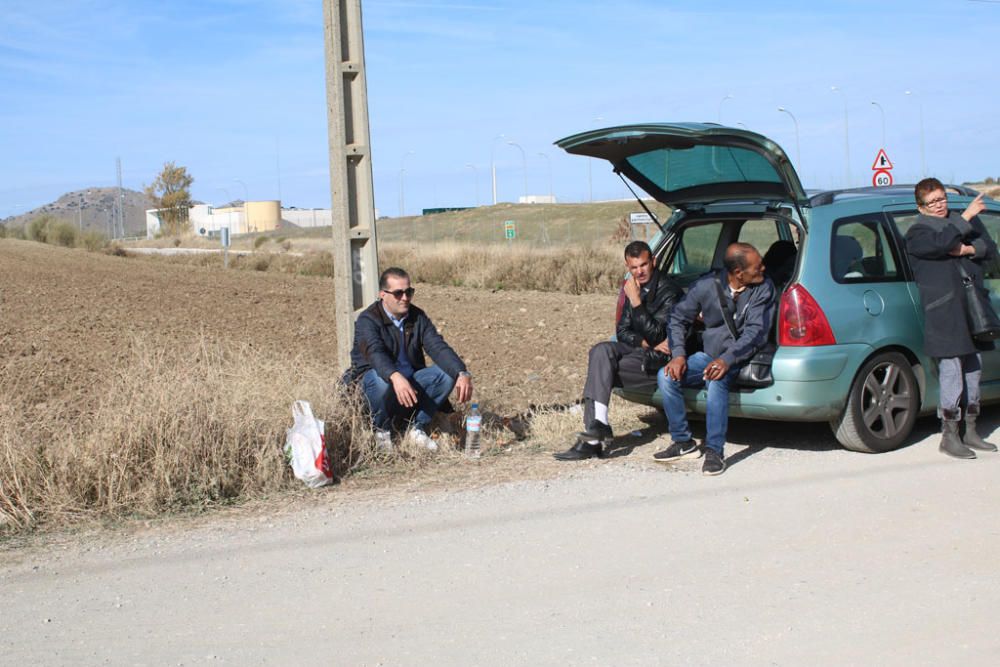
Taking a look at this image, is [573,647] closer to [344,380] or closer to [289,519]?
[289,519]

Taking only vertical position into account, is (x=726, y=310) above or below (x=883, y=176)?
below

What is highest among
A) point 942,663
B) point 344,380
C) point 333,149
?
point 333,149

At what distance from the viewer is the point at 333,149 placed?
8453mm

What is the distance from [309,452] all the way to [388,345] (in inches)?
42.5

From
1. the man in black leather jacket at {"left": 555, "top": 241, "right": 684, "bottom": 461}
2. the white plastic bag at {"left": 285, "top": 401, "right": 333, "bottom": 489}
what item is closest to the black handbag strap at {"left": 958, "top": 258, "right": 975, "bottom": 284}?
the man in black leather jacket at {"left": 555, "top": 241, "right": 684, "bottom": 461}

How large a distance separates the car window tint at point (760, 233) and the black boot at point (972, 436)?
2.04 metres

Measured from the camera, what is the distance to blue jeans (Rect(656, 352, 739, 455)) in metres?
7.45

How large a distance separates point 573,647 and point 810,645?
2.80 feet

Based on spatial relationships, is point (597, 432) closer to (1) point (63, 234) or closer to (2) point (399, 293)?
(2) point (399, 293)

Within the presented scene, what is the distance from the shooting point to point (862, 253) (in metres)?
7.91

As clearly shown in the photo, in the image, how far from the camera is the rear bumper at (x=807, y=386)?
24.4 feet

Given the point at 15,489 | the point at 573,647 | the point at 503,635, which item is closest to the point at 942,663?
the point at 573,647

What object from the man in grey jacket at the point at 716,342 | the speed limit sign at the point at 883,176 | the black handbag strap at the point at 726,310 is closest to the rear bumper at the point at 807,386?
the man in grey jacket at the point at 716,342

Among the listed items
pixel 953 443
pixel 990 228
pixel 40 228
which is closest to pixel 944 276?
pixel 953 443
